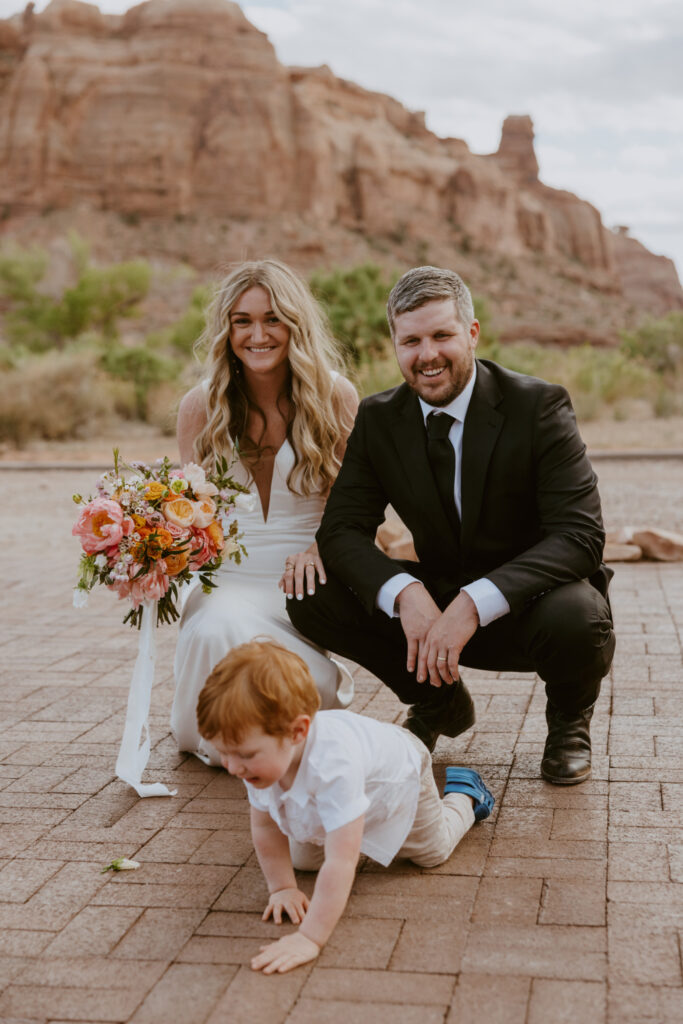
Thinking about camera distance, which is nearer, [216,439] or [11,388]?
[216,439]

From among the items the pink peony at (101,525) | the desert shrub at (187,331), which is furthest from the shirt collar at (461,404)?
the desert shrub at (187,331)

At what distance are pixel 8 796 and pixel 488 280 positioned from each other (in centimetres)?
8040

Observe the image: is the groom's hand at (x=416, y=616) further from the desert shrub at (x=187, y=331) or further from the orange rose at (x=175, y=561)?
the desert shrub at (x=187, y=331)

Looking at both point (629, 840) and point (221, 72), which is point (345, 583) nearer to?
point (629, 840)

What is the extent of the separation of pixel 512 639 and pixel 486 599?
339 millimetres

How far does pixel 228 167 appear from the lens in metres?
77.2

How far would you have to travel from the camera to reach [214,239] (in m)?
72.3

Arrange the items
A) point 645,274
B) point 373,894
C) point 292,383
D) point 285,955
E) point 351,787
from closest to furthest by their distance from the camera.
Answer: point 285,955, point 351,787, point 373,894, point 292,383, point 645,274

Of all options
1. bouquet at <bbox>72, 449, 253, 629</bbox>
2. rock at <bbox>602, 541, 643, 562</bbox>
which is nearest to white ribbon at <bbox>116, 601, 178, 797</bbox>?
bouquet at <bbox>72, 449, 253, 629</bbox>

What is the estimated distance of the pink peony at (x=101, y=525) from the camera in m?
3.58

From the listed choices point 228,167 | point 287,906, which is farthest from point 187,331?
point 228,167

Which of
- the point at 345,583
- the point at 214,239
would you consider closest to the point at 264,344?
the point at 345,583

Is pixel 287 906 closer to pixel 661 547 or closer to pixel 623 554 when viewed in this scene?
pixel 623 554

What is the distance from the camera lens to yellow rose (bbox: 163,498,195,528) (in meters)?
3.64
